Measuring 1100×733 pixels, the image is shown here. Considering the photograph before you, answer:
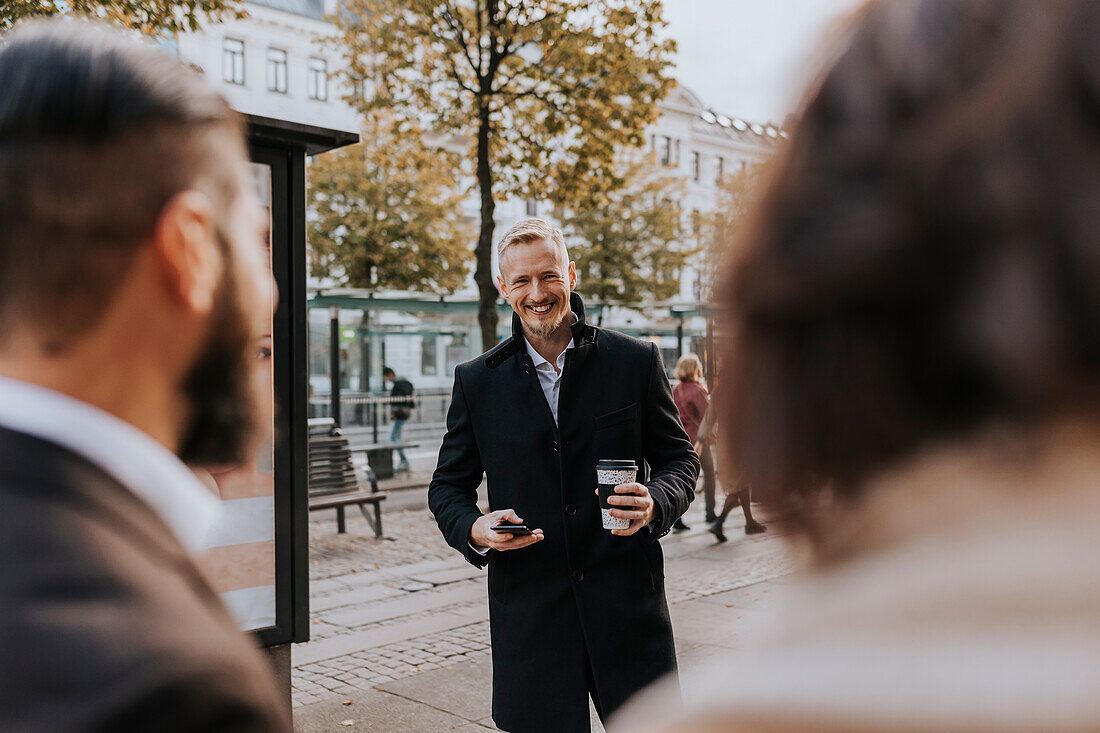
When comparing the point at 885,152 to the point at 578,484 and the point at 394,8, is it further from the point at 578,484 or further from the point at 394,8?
the point at 394,8

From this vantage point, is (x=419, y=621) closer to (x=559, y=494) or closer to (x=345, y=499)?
(x=345, y=499)

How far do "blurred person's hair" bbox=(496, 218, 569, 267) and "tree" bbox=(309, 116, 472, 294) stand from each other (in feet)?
80.7

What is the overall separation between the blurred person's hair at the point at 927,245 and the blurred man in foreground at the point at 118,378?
484mm

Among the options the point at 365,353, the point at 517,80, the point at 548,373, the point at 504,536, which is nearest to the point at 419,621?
the point at 548,373

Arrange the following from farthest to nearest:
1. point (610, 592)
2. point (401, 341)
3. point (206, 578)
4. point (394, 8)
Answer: point (401, 341) < point (394, 8) < point (610, 592) < point (206, 578)

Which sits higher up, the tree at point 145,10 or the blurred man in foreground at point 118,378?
the tree at point 145,10

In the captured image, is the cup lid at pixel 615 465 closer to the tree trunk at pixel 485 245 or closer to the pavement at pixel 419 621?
the pavement at pixel 419 621

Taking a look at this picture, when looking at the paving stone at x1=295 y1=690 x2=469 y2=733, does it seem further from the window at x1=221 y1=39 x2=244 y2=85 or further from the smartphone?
the window at x1=221 y1=39 x2=244 y2=85

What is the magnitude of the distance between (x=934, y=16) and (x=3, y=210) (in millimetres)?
783

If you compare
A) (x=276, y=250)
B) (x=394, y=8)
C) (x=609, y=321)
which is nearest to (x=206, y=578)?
(x=276, y=250)

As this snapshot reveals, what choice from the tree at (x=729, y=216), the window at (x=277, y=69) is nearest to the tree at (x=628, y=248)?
the window at (x=277, y=69)

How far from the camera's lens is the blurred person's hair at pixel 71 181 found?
87 cm

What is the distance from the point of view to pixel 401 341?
1747 cm

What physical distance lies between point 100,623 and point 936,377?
63cm
